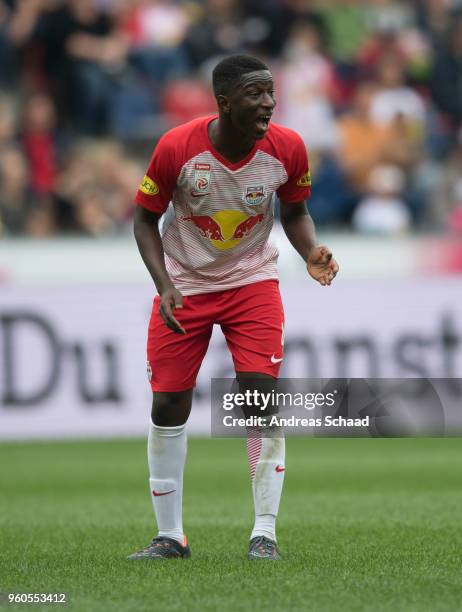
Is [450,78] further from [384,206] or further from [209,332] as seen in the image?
[209,332]

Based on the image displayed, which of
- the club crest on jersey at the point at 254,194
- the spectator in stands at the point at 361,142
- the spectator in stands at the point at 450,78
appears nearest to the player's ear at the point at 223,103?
the club crest on jersey at the point at 254,194

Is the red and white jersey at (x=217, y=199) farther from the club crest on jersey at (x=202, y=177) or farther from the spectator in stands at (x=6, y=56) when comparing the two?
the spectator in stands at (x=6, y=56)

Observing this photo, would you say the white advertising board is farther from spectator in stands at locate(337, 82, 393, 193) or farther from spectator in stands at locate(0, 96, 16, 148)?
spectator in stands at locate(337, 82, 393, 193)

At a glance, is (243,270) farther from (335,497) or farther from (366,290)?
(366,290)

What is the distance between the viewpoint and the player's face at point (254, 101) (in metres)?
5.86

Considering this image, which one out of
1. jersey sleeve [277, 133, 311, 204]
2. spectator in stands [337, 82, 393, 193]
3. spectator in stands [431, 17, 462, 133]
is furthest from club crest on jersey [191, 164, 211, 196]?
spectator in stands [431, 17, 462, 133]

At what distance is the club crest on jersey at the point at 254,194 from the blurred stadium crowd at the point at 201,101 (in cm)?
807

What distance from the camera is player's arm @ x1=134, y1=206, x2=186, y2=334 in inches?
234

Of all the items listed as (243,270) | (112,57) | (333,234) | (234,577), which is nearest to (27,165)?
(112,57)

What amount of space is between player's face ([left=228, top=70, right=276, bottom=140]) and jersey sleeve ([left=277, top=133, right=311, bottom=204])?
0.30m

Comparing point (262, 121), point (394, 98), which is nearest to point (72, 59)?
point (394, 98)

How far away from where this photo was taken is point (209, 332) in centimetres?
632

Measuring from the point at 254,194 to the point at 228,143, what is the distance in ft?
0.84

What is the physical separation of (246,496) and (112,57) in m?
7.62
